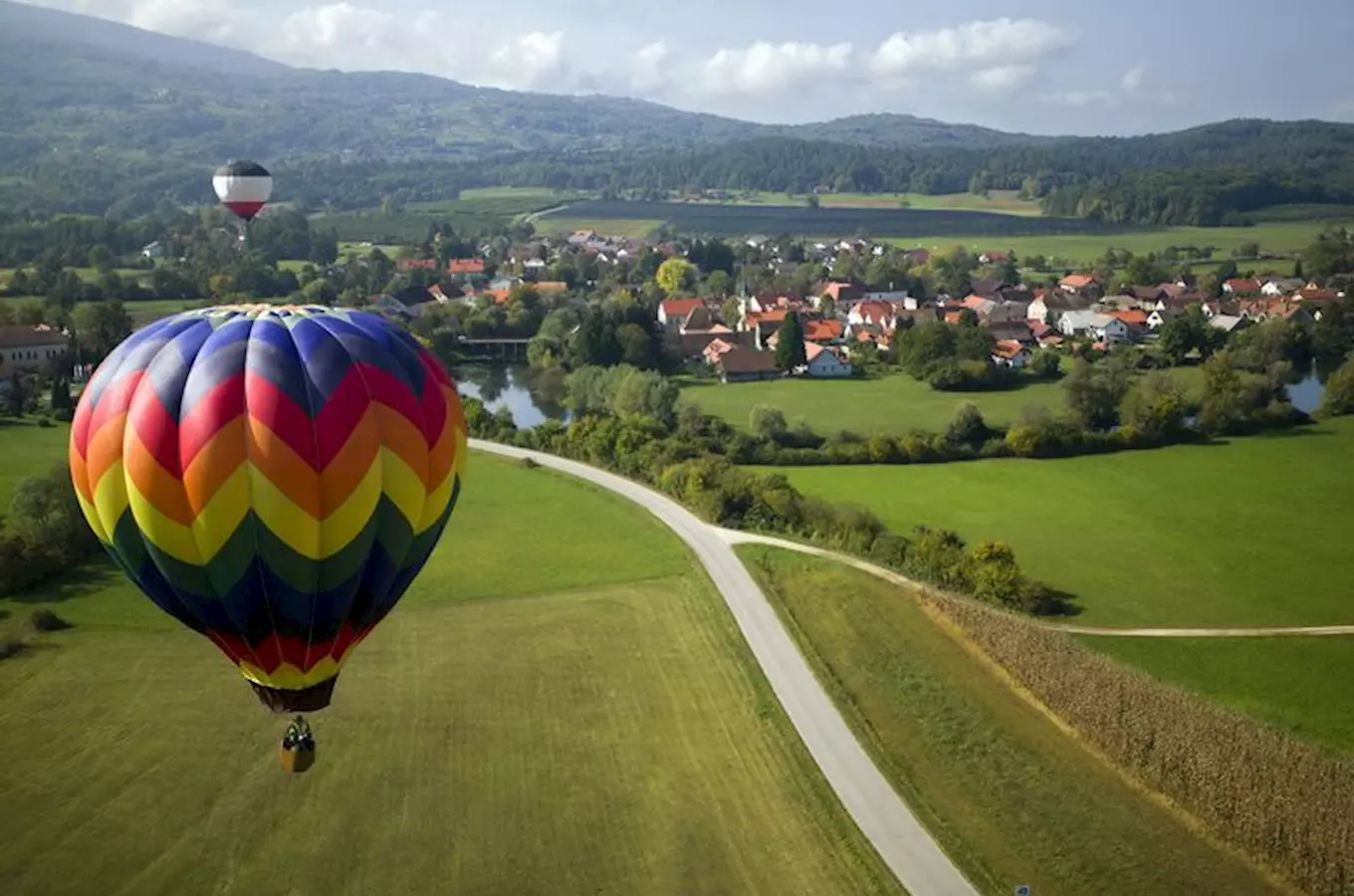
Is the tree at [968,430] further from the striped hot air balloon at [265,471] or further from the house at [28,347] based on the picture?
the house at [28,347]

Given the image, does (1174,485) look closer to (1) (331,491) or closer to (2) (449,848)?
(2) (449,848)

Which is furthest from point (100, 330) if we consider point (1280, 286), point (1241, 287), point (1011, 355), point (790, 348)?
point (1280, 286)

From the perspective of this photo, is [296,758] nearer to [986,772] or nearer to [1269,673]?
[986,772]

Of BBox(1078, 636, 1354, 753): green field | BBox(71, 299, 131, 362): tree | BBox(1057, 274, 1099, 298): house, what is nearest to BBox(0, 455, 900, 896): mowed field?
BBox(1078, 636, 1354, 753): green field

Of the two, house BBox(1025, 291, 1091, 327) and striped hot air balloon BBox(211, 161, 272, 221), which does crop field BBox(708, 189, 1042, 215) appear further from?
striped hot air balloon BBox(211, 161, 272, 221)

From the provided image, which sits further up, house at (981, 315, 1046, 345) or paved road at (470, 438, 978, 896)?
house at (981, 315, 1046, 345)

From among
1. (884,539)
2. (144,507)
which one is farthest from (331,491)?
(884,539)

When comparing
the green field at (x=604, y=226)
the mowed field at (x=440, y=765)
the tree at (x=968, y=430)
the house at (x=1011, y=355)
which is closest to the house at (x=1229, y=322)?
the house at (x=1011, y=355)
